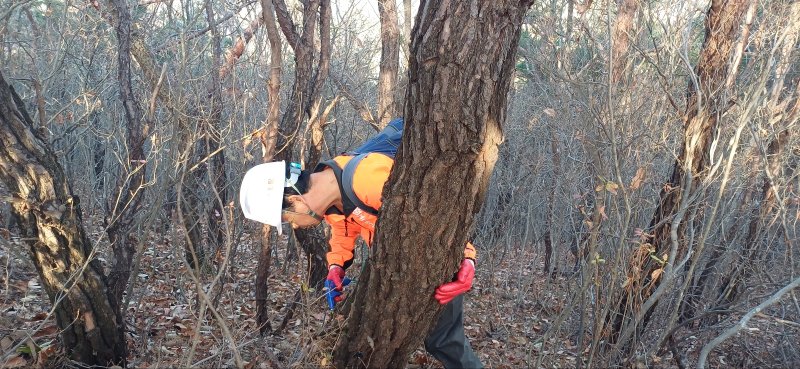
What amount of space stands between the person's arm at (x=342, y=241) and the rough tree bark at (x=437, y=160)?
1.94 feet

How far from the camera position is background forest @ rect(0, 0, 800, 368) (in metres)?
3.37

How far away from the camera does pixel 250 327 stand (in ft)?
15.5

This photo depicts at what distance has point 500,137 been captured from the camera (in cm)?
242

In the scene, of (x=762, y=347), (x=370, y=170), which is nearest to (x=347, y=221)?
(x=370, y=170)

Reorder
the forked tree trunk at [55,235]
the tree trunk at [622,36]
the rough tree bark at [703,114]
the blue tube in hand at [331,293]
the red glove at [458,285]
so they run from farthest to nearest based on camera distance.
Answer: the tree trunk at [622,36] < the rough tree bark at [703,114] < the blue tube in hand at [331,293] < the forked tree trunk at [55,235] < the red glove at [458,285]

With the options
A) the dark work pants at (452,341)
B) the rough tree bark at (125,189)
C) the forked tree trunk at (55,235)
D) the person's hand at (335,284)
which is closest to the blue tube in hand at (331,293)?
the person's hand at (335,284)

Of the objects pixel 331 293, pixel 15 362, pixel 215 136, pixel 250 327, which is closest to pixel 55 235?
pixel 15 362

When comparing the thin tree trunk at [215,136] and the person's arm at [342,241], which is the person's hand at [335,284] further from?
the thin tree trunk at [215,136]

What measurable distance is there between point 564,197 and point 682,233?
2.10 metres

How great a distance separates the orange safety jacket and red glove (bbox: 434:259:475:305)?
70 millimetres

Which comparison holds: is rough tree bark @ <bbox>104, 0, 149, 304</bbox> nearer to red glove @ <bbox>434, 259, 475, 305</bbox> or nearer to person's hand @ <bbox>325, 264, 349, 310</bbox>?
person's hand @ <bbox>325, 264, 349, 310</bbox>

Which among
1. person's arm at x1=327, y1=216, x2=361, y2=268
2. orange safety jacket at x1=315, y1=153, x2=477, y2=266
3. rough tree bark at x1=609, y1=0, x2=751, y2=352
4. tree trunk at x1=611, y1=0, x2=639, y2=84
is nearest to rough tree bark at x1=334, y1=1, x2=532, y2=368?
orange safety jacket at x1=315, y1=153, x2=477, y2=266

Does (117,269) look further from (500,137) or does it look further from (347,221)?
(500,137)

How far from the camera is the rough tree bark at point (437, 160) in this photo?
2244 millimetres
